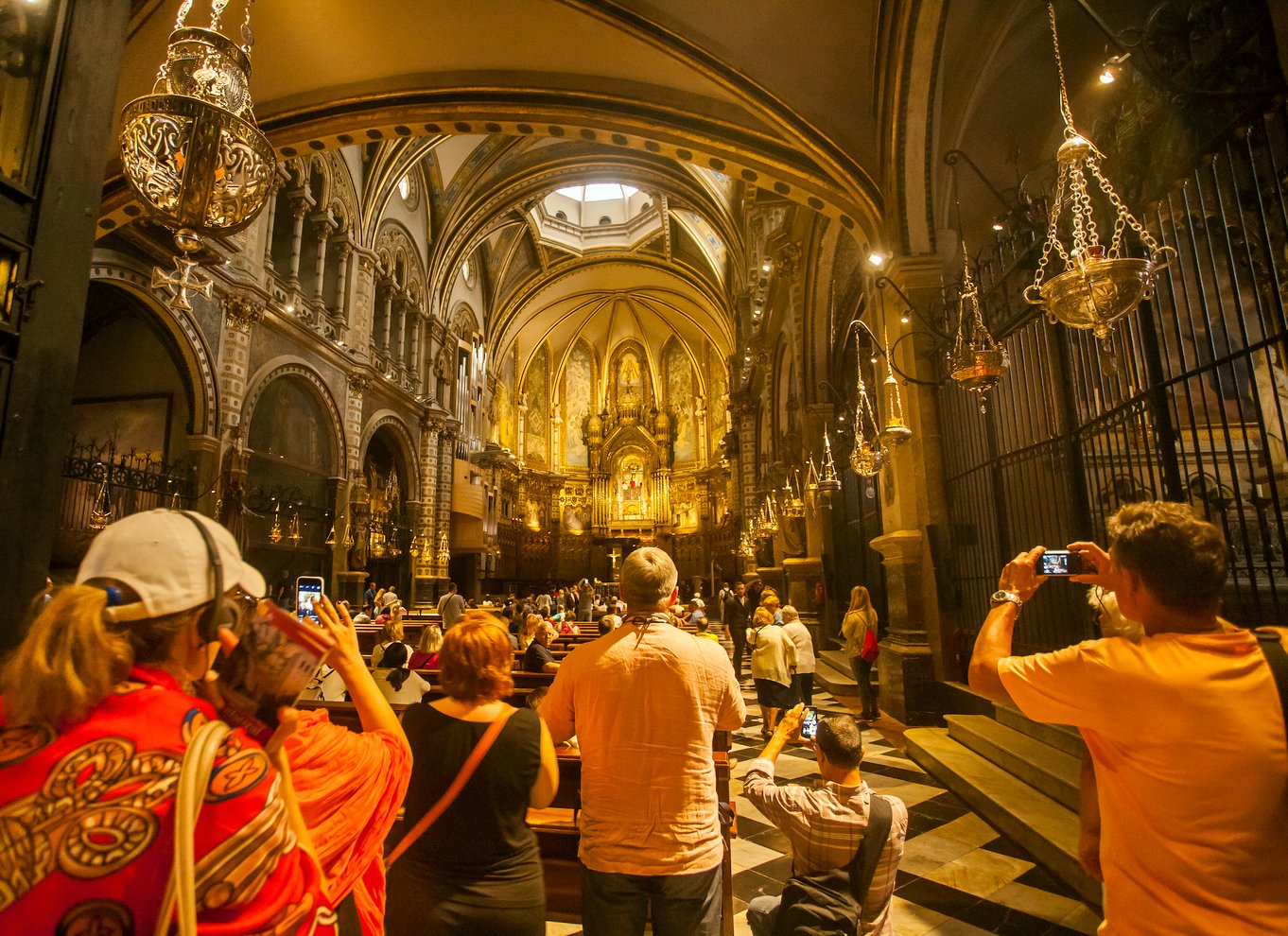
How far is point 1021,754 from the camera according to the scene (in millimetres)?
4168

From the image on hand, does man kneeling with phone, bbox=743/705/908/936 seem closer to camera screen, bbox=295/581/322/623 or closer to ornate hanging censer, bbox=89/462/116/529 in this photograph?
camera screen, bbox=295/581/322/623

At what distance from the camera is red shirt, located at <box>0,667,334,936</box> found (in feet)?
2.33

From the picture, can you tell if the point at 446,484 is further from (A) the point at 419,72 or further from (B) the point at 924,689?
(B) the point at 924,689

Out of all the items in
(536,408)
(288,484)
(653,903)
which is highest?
(536,408)

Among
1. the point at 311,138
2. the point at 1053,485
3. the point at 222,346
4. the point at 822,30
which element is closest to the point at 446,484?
the point at 222,346

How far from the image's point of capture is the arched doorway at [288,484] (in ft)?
37.5

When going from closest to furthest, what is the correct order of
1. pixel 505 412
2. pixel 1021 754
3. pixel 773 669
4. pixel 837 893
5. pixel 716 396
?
pixel 837 893 < pixel 1021 754 < pixel 773 669 < pixel 505 412 < pixel 716 396

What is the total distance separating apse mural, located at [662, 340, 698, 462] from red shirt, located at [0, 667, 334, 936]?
29.9 m

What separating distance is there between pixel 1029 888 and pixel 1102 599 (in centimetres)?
143

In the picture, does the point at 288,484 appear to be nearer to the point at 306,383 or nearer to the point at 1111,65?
the point at 306,383

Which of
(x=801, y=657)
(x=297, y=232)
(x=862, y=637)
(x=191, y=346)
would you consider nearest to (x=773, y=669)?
(x=801, y=657)

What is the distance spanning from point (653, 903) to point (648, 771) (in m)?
0.34

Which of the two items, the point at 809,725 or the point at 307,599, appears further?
the point at 809,725

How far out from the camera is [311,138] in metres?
8.82
